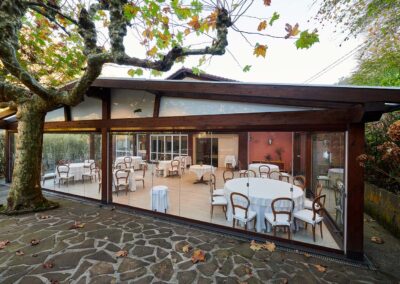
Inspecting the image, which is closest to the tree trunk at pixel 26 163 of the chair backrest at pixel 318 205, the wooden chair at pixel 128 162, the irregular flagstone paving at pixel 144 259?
the irregular flagstone paving at pixel 144 259

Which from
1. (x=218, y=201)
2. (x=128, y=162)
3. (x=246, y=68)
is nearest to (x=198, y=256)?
(x=218, y=201)

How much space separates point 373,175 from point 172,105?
22.2 feet

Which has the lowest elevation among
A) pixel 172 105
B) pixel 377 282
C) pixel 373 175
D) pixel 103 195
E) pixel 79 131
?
pixel 377 282

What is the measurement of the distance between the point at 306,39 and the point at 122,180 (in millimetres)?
6996

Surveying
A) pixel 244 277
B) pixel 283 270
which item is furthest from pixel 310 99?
pixel 244 277

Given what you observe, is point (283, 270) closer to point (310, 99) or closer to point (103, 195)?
point (310, 99)

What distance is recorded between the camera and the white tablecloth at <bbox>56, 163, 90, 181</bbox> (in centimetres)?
778

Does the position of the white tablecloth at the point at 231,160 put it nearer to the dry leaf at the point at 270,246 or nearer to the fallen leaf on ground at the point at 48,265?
the dry leaf at the point at 270,246

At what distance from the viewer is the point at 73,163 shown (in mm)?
8016

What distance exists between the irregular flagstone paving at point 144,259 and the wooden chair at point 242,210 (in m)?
0.51

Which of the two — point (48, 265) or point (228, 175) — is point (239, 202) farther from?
point (48, 265)

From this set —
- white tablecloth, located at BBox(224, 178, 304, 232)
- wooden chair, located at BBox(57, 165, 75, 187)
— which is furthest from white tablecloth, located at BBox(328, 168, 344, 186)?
wooden chair, located at BBox(57, 165, 75, 187)

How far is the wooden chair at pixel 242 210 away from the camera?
4.75 metres

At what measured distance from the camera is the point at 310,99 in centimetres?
368
